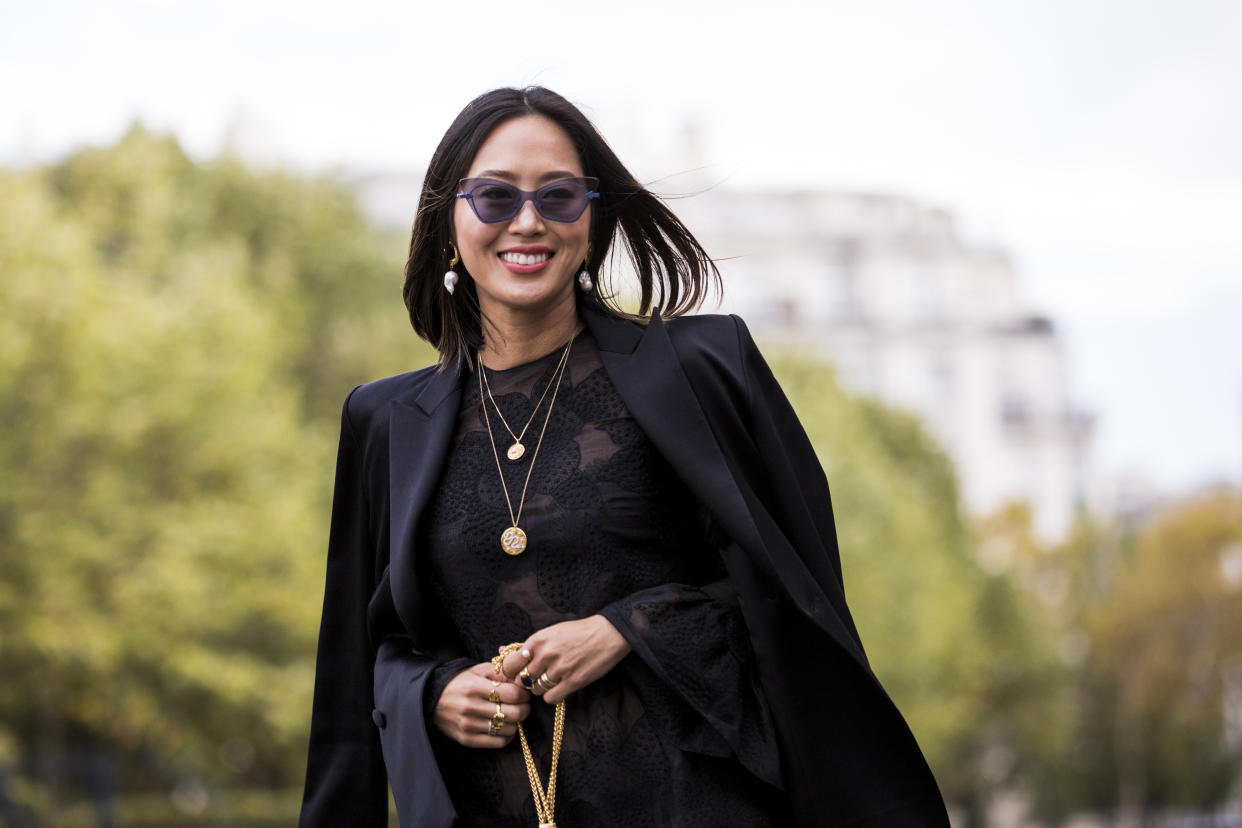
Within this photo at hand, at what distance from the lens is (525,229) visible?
9.92 feet

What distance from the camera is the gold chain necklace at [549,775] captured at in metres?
2.89

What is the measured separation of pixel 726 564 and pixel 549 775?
0.50 m

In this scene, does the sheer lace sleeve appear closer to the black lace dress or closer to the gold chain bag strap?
the black lace dress

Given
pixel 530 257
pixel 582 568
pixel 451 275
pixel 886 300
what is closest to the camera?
pixel 582 568

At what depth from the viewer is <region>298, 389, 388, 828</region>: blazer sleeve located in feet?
10.6

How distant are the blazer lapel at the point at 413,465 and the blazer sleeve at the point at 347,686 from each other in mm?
151

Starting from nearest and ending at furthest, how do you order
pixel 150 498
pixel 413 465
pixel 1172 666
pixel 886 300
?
pixel 413 465 < pixel 150 498 < pixel 1172 666 < pixel 886 300

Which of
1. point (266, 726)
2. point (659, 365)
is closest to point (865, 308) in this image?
point (266, 726)

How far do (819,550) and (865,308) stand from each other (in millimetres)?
67898

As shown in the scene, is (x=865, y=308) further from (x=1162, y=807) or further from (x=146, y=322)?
(x=146, y=322)

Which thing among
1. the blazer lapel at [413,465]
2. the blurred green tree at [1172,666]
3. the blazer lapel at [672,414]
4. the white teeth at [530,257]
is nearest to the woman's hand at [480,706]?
the blazer lapel at [413,465]

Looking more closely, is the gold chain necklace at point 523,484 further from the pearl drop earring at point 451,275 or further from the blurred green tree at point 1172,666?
the blurred green tree at point 1172,666

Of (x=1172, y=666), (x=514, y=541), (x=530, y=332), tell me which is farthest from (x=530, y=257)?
(x=1172, y=666)

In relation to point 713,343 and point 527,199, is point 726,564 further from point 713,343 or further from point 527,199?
point 527,199
